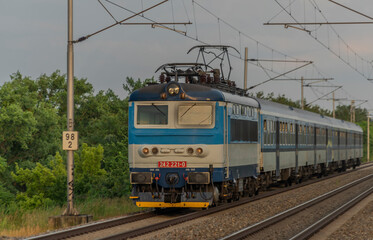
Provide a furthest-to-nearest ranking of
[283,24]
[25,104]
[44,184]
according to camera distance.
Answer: [25,104], [44,184], [283,24]

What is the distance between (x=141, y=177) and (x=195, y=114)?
2.13 meters

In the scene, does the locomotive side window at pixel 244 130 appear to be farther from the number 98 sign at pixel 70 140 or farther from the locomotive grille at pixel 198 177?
the number 98 sign at pixel 70 140

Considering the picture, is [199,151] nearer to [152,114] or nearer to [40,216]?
[152,114]

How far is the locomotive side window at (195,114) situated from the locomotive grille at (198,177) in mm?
1310

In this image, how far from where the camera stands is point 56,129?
56156mm

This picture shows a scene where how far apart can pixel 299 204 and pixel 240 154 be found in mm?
2971

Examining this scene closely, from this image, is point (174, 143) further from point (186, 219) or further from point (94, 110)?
point (94, 110)

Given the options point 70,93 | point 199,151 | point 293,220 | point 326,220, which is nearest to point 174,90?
point 199,151

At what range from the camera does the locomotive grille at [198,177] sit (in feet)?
55.7

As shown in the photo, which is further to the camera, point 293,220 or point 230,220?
point 293,220

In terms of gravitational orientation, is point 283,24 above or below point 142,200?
above

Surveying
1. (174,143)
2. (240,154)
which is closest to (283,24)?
(240,154)

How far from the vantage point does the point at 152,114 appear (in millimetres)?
17562

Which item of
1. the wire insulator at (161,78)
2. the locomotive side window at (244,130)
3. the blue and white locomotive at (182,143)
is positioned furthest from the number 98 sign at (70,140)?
the locomotive side window at (244,130)
